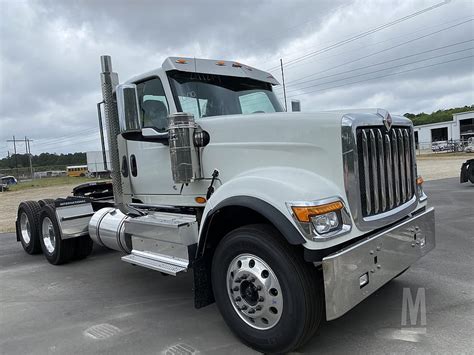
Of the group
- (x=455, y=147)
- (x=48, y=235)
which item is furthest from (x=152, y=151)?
(x=455, y=147)

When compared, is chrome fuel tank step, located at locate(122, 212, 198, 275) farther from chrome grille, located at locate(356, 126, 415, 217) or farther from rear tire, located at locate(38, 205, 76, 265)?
rear tire, located at locate(38, 205, 76, 265)

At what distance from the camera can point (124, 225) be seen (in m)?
4.87

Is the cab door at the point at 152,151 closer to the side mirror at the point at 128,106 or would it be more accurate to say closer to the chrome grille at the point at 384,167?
the side mirror at the point at 128,106

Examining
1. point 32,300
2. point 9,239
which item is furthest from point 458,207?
point 9,239

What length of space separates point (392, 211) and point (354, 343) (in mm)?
1167

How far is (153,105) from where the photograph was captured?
4.73 m

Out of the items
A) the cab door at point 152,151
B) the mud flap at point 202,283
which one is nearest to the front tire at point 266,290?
the mud flap at point 202,283

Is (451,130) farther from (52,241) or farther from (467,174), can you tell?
(52,241)

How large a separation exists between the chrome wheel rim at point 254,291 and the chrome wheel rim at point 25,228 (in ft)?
17.1

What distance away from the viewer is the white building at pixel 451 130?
194ft

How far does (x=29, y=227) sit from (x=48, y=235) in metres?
0.58

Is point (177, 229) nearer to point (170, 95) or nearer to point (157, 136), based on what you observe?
point (157, 136)

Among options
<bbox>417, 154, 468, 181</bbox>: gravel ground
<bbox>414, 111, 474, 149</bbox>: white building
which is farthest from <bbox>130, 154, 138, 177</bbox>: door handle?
<bbox>414, 111, 474, 149</bbox>: white building

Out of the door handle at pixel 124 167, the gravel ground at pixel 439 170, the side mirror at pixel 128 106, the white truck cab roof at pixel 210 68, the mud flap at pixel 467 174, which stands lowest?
the gravel ground at pixel 439 170
